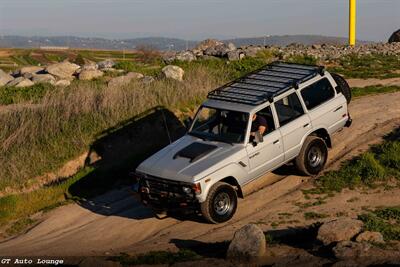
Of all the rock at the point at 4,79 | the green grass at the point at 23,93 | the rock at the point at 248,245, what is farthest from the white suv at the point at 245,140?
the rock at the point at 4,79

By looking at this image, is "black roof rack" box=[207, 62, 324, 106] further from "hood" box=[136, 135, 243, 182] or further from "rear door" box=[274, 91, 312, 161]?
"hood" box=[136, 135, 243, 182]

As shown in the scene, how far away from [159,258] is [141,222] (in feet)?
7.67

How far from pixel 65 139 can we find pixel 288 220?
7.65m

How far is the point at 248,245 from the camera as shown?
30.4 ft

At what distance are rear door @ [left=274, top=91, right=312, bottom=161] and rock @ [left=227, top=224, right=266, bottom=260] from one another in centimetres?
331

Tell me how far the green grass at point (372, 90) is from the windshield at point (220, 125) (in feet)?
25.5

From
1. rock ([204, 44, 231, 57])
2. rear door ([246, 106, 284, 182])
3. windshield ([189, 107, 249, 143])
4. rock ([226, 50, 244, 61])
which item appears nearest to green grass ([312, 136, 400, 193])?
rear door ([246, 106, 284, 182])

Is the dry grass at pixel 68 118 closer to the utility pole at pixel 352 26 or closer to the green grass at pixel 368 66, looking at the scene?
the green grass at pixel 368 66

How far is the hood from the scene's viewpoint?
432 inches

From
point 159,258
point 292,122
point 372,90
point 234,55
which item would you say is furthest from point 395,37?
point 159,258

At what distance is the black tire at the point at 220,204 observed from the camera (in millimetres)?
10898

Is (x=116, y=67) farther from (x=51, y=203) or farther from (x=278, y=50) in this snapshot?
(x=51, y=203)

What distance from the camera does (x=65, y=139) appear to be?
16688 millimetres

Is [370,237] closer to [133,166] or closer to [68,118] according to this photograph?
[133,166]
